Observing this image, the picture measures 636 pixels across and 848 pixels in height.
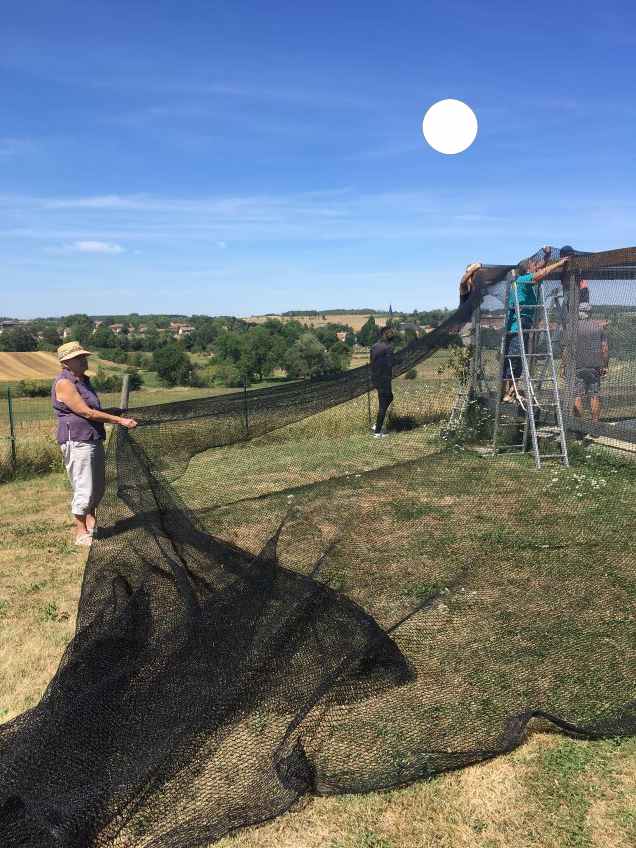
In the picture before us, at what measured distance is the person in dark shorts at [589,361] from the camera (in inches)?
294

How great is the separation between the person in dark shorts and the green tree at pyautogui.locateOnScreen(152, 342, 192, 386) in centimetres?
2531

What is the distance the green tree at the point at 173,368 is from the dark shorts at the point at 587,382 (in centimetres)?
2528

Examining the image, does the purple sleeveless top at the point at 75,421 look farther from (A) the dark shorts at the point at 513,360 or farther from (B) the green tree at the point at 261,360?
(B) the green tree at the point at 261,360

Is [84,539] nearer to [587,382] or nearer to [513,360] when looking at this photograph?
[513,360]

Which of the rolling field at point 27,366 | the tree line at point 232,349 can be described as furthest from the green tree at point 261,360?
the rolling field at point 27,366

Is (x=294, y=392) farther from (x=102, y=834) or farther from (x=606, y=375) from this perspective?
(x=606, y=375)

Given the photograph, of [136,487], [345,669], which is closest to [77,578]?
[136,487]

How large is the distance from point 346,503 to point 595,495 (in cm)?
249

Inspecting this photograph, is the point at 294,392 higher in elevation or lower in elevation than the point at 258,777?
higher

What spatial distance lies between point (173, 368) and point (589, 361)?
89.3ft

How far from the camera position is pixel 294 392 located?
4898mm

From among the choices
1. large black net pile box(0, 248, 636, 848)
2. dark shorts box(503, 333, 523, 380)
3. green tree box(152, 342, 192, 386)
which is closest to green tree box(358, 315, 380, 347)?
dark shorts box(503, 333, 523, 380)

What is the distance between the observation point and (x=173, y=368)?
107 ft

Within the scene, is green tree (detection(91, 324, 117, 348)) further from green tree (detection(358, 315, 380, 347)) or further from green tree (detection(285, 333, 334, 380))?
green tree (detection(358, 315, 380, 347))
